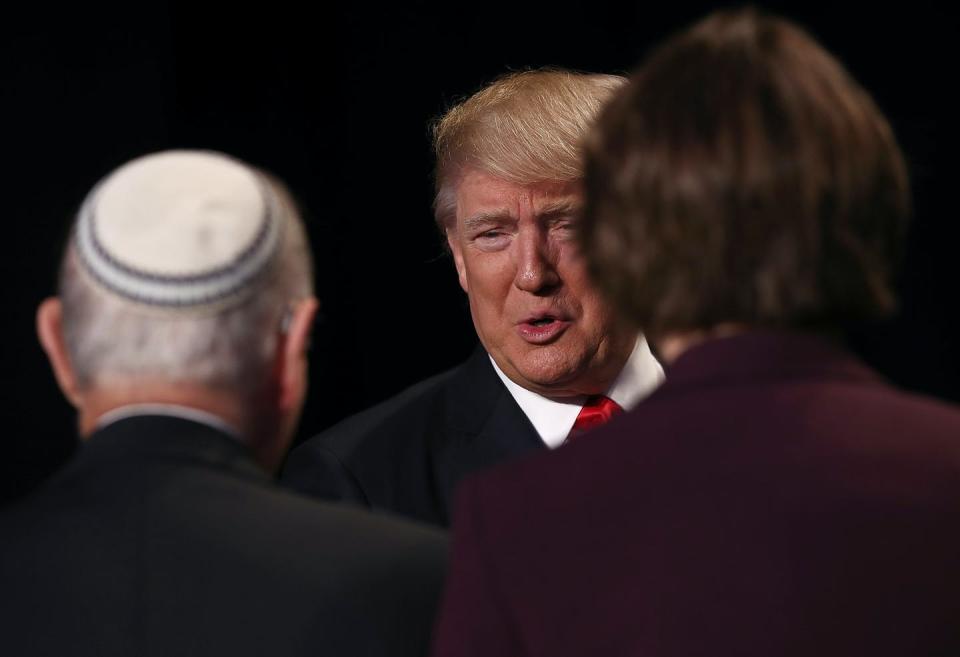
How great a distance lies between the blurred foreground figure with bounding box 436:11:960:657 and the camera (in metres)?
1.13

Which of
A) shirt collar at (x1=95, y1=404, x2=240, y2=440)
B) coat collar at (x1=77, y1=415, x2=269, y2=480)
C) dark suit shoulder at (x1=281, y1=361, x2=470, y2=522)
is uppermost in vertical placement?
shirt collar at (x1=95, y1=404, x2=240, y2=440)

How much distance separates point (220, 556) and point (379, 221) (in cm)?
264

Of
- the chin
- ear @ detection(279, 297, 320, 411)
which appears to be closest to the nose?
the chin

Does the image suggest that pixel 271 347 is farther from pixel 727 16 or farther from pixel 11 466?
pixel 11 466

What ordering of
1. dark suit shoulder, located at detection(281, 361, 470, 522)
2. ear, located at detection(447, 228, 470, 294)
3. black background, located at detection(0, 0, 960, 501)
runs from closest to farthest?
dark suit shoulder, located at detection(281, 361, 470, 522), ear, located at detection(447, 228, 470, 294), black background, located at detection(0, 0, 960, 501)

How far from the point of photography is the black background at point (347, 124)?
326 cm

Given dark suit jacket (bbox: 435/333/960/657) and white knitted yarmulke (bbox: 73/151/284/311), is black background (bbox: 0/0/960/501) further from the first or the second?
dark suit jacket (bbox: 435/333/960/657)

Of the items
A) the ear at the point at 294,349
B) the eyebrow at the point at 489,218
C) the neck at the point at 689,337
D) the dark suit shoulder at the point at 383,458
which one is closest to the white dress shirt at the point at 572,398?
the dark suit shoulder at the point at 383,458

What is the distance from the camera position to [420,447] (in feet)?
8.54

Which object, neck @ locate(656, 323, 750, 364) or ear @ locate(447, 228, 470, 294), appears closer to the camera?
neck @ locate(656, 323, 750, 364)

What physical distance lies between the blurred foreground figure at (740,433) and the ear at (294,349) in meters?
0.22

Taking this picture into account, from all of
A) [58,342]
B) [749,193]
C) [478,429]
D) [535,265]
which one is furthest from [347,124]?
[749,193]

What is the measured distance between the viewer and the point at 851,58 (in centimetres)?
354

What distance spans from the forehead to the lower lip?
7.8 inches
